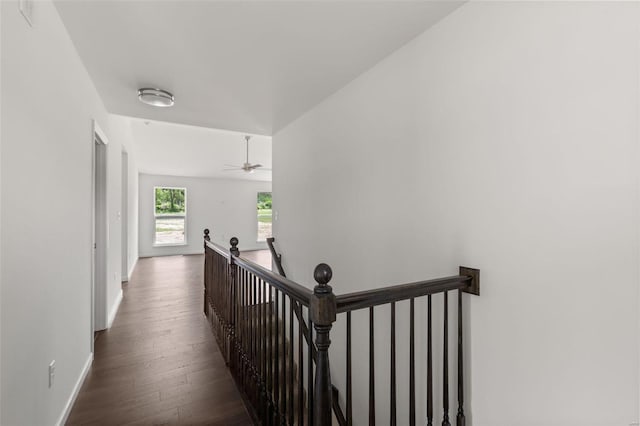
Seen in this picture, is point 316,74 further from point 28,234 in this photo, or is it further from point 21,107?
point 28,234

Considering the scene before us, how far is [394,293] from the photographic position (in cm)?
120

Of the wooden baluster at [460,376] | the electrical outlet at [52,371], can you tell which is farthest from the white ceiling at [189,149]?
the wooden baluster at [460,376]

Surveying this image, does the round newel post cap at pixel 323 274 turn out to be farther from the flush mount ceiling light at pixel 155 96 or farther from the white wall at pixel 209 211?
the white wall at pixel 209 211

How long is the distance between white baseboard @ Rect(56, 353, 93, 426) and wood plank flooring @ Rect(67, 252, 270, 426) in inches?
1.4

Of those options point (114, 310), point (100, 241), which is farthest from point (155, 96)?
point (114, 310)

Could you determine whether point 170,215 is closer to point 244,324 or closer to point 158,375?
point 158,375

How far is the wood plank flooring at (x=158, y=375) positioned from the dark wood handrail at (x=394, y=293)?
1.37 meters

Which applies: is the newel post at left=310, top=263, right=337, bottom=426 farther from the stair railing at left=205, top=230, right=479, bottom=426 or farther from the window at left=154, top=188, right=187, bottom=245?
the window at left=154, top=188, right=187, bottom=245

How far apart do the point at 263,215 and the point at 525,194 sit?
883 cm

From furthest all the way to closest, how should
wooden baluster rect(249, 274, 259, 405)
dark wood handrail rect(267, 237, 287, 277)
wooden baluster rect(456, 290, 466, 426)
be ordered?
dark wood handrail rect(267, 237, 287, 277)
wooden baluster rect(249, 274, 259, 405)
wooden baluster rect(456, 290, 466, 426)

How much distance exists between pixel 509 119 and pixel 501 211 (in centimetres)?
41

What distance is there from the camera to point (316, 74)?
A: 2.18 meters

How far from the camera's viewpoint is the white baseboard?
1.71 metres

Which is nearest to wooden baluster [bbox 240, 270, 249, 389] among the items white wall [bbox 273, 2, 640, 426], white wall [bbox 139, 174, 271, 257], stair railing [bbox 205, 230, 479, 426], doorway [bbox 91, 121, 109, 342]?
stair railing [bbox 205, 230, 479, 426]
